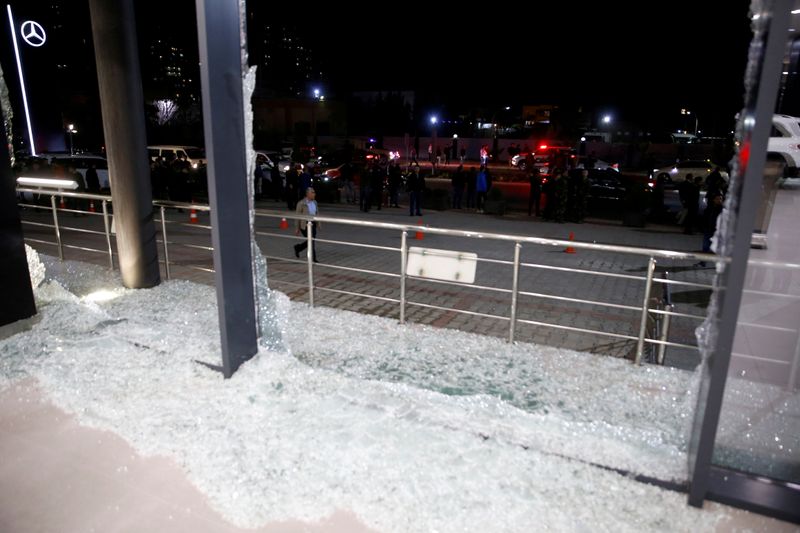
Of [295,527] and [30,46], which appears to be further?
[30,46]

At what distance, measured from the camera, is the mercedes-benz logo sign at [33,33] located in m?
24.0

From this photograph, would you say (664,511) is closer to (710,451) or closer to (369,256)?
(710,451)

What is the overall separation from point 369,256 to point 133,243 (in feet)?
15.7

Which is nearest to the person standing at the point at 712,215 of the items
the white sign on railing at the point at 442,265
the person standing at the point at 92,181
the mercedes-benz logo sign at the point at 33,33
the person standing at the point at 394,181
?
the white sign on railing at the point at 442,265

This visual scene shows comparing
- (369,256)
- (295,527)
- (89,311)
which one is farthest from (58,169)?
(295,527)

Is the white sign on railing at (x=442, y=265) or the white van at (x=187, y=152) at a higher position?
the white van at (x=187, y=152)

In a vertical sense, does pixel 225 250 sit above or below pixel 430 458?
above

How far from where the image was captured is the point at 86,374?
4215 mm

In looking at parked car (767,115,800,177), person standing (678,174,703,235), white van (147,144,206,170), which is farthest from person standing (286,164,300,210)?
parked car (767,115,800,177)

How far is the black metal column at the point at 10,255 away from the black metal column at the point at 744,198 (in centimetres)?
598

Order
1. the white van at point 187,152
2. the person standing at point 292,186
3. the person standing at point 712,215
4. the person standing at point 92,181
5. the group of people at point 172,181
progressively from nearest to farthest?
1. the person standing at point 712,215
2. the group of people at point 172,181
3. the person standing at point 92,181
4. the person standing at point 292,186
5. the white van at point 187,152

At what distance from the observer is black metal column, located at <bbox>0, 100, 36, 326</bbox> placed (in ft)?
16.1

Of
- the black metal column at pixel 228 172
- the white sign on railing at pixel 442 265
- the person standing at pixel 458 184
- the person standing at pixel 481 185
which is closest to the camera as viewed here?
the black metal column at pixel 228 172

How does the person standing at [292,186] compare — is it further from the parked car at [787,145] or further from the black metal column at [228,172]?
the black metal column at [228,172]
